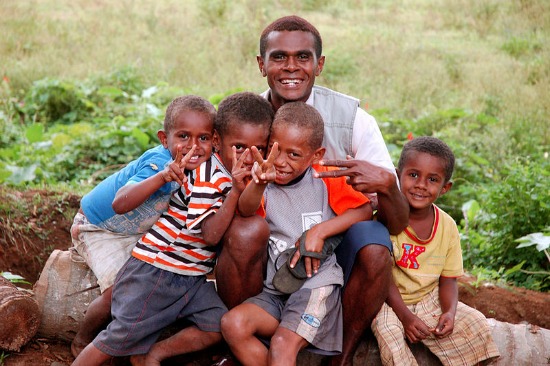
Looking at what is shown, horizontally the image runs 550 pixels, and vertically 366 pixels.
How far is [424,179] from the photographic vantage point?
9.89 feet

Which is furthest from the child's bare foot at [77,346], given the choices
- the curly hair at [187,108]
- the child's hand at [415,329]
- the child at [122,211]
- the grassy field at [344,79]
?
the grassy field at [344,79]

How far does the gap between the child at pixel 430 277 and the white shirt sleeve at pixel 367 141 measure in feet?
0.38

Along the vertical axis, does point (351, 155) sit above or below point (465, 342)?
above

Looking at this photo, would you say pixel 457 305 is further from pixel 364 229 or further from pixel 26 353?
pixel 26 353

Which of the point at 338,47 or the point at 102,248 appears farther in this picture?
the point at 338,47

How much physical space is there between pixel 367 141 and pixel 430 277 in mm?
731

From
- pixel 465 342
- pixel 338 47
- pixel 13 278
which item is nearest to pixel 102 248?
pixel 13 278

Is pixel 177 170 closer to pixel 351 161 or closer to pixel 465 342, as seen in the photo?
pixel 351 161

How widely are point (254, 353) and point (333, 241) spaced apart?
1.98 feet

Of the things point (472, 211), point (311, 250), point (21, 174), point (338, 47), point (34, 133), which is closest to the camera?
point (311, 250)

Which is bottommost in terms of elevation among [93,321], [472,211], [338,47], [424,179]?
[472,211]

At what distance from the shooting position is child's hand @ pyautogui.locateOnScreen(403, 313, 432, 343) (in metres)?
2.86

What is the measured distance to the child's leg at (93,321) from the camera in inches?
115

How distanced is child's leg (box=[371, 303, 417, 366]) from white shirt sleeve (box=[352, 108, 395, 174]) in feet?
2.48
